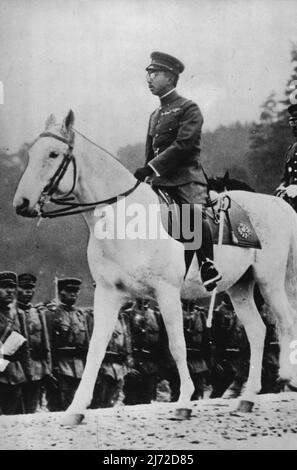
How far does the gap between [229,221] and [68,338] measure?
161 centimetres

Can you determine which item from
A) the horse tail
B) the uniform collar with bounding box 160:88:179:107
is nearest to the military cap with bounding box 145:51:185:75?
the uniform collar with bounding box 160:88:179:107

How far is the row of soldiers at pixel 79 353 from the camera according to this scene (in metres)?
5.58

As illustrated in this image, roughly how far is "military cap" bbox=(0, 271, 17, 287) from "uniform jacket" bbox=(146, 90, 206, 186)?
134 centimetres

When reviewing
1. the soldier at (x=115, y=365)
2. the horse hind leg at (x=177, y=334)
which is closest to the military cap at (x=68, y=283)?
the soldier at (x=115, y=365)

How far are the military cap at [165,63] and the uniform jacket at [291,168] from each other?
1.23 m

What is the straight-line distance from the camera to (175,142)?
557 cm

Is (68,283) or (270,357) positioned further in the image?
(270,357)

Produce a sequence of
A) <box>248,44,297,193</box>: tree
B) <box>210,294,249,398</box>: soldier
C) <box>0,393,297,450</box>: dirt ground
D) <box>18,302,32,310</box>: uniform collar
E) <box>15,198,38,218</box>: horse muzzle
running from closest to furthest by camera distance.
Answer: <box>15,198,38,218</box>: horse muzzle, <box>0,393,297,450</box>: dirt ground, <box>18,302,32,310</box>: uniform collar, <box>210,294,249,398</box>: soldier, <box>248,44,297,193</box>: tree

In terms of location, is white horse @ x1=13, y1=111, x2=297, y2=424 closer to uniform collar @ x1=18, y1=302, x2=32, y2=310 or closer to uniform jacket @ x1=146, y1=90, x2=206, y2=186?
uniform jacket @ x1=146, y1=90, x2=206, y2=186

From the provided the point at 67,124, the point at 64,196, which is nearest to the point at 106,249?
the point at 64,196

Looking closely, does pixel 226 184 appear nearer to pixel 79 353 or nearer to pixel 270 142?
pixel 270 142

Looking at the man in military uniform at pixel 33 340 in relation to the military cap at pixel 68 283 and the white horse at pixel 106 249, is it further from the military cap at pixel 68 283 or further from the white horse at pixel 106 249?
the white horse at pixel 106 249

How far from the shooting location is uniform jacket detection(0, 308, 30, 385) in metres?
5.57
